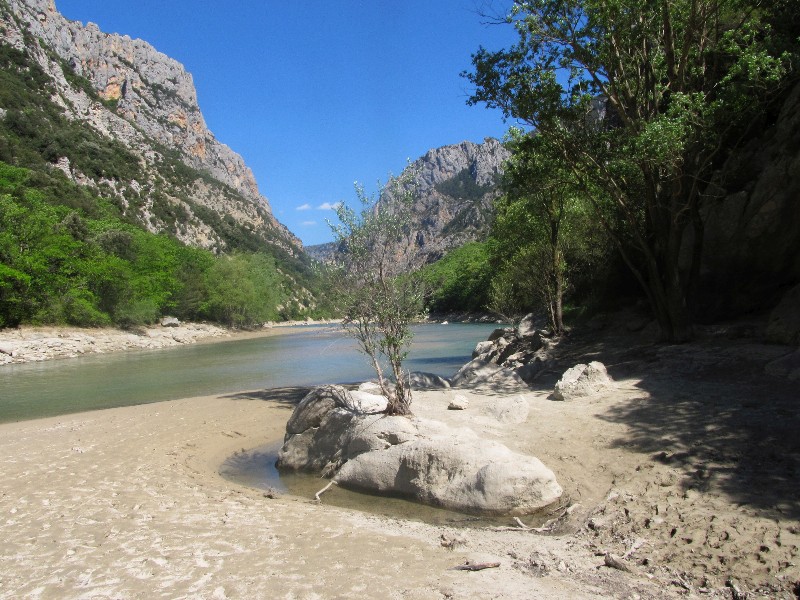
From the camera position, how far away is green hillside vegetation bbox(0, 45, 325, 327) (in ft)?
130

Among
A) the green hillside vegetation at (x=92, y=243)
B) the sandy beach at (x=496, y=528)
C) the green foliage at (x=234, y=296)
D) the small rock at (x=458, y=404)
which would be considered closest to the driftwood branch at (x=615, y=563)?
the sandy beach at (x=496, y=528)

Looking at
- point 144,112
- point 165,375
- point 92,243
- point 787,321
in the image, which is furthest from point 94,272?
point 144,112

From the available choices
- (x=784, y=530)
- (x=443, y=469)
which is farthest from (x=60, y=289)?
(x=784, y=530)

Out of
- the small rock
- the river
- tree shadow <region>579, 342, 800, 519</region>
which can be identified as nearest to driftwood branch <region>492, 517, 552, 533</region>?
tree shadow <region>579, 342, 800, 519</region>

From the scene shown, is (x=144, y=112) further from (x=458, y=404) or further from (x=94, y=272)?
(x=458, y=404)

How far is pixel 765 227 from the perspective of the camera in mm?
12414

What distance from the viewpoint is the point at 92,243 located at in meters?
48.1

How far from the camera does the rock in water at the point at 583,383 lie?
A: 9.57 metres

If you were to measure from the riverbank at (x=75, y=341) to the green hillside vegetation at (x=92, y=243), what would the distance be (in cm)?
139

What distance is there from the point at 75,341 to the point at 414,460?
Result: 39813 millimetres

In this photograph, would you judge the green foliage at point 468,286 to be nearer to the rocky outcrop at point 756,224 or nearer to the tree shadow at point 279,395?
the tree shadow at point 279,395

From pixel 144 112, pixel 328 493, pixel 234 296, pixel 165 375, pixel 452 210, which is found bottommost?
pixel 165 375

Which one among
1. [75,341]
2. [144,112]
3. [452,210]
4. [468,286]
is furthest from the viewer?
[452,210]

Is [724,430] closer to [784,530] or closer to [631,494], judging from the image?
[631,494]
